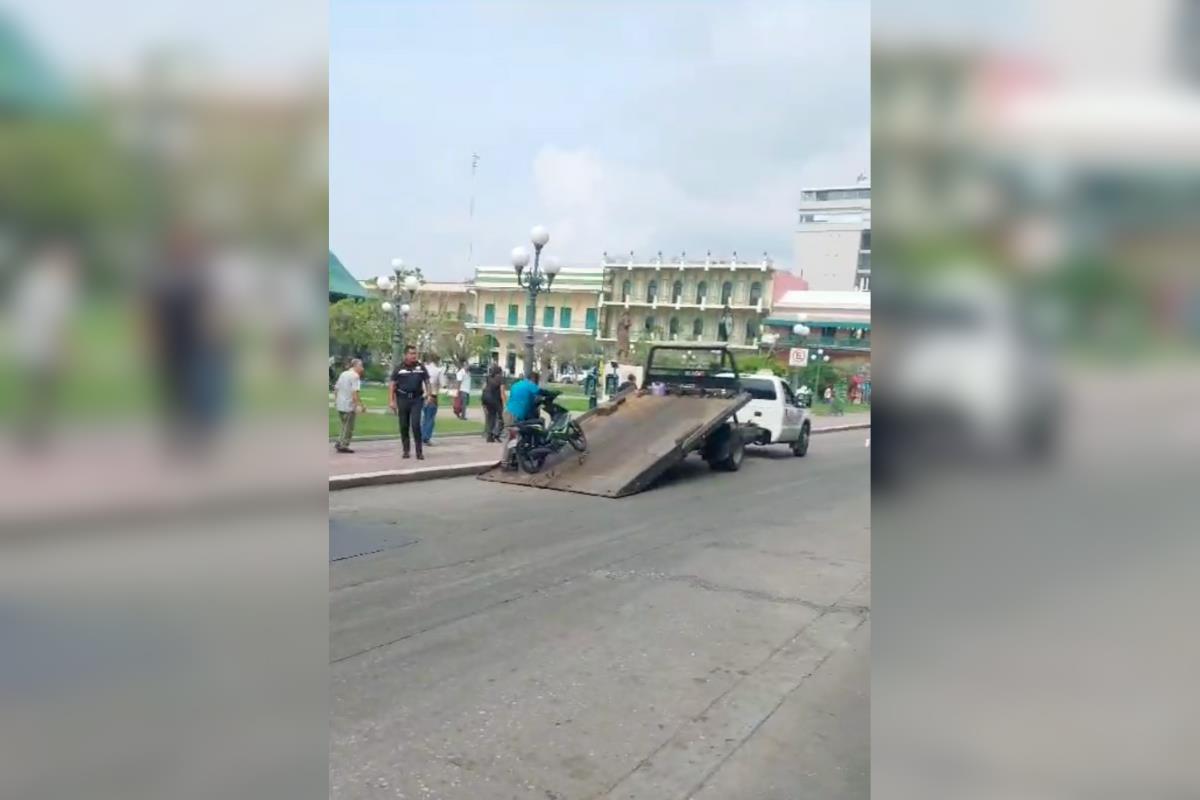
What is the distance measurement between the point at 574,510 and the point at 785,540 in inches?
→ 89.6

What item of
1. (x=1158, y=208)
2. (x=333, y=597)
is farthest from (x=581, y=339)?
(x=1158, y=208)

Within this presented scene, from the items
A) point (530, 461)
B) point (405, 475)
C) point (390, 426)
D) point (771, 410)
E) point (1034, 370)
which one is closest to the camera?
point (1034, 370)

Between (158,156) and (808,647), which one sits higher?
(158,156)

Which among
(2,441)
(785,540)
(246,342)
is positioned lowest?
(785,540)

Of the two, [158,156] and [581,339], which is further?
[581,339]

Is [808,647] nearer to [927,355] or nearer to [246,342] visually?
[927,355]

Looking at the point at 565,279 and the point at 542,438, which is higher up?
the point at 565,279

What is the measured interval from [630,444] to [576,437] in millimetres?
751

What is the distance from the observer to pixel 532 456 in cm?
1095

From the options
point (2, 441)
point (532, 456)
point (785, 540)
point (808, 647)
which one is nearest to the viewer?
point (2, 441)

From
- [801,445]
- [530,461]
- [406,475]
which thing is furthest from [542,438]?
[801,445]

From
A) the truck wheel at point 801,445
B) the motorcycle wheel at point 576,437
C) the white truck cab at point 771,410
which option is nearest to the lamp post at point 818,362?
the truck wheel at point 801,445

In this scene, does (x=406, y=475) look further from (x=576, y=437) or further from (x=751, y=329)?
(x=751, y=329)

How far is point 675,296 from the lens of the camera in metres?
67.1
